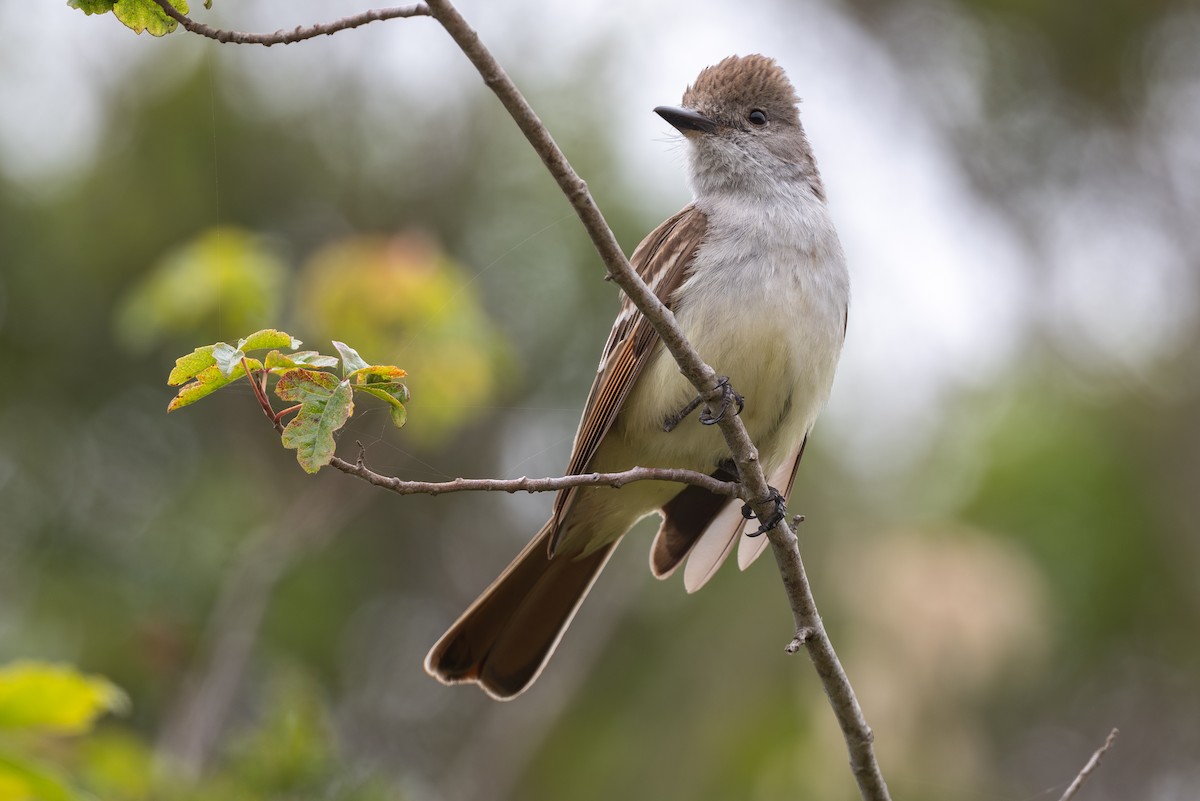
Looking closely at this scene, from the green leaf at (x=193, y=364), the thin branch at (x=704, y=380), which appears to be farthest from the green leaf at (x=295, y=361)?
the thin branch at (x=704, y=380)

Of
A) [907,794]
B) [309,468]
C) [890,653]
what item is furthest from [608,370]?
[907,794]

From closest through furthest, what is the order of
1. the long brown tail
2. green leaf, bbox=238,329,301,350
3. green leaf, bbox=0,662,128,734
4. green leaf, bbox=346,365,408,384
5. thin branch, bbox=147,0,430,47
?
thin branch, bbox=147,0,430,47
green leaf, bbox=238,329,301,350
green leaf, bbox=346,365,408,384
green leaf, bbox=0,662,128,734
the long brown tail

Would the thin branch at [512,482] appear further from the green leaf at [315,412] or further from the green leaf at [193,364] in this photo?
the green leaf at [193,364]

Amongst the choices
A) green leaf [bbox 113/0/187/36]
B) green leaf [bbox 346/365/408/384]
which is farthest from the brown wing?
green leaf [bbox 113/0/187/36]

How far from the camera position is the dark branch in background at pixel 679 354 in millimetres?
2270

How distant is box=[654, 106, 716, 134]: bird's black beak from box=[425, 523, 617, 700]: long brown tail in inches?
52.3

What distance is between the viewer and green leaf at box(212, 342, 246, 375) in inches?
94.1

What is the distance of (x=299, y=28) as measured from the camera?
2.35 meters

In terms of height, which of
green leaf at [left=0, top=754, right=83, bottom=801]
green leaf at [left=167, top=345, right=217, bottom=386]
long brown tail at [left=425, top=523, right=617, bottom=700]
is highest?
long brown tail at [left=425, top=523, right=617, bottom=700]

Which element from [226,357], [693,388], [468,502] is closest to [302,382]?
[226,357]

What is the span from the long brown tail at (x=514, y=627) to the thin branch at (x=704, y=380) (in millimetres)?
1010

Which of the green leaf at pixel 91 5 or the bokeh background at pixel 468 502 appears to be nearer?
the green leaf at pixel 91 5

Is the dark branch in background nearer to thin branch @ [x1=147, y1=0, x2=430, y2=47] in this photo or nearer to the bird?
thin branch @ [x1=147, y1=0, x2=430, y2=47]

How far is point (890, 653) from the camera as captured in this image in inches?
246
